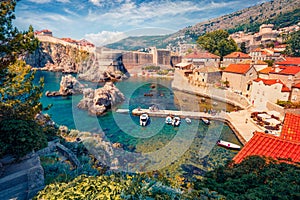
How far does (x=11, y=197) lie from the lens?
438 cm

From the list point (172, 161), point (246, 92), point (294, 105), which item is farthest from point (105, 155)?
point (246, 92)

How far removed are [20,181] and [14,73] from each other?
3322 millimetres

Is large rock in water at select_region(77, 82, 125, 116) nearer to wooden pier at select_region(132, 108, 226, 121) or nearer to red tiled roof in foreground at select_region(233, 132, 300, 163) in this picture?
wooden pier at select_region(132, 108, 226, 121)

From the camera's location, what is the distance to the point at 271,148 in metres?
4.62

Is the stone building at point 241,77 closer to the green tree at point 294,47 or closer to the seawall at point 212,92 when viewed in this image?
the seawall at point 212,92

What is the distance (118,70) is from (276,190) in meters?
48.5

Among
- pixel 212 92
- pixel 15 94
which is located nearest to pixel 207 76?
pixel 212 92

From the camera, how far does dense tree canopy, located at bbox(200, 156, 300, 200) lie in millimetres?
2477

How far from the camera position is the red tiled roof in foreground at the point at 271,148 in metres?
4.30

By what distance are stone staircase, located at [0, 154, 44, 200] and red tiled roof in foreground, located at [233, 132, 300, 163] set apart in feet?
17.7

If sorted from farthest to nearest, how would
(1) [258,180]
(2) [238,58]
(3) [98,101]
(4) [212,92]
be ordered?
(2) [238,58] → (4) [212,92] → (3) [98,101] → (1) [258,180]

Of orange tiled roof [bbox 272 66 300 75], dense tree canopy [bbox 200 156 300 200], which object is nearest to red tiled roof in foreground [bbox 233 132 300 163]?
dense tree canopy [bbox 200 156 300 200]

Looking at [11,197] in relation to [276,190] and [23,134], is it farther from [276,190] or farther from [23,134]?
[276,190]

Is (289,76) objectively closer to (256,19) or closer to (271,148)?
(271,148)
